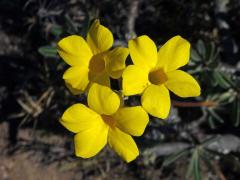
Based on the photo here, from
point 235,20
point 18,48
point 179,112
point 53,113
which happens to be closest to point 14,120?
point 53,113

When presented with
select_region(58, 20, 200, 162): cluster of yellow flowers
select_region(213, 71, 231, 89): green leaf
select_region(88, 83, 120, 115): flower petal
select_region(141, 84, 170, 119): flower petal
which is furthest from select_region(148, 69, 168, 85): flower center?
select_region(213, 71, 231, 89): green leaf

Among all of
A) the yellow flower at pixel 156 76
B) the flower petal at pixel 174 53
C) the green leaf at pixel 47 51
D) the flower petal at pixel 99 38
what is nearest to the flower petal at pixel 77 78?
the flower petal at pixel 99 38

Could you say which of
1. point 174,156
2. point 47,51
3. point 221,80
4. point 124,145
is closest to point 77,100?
point 47,51

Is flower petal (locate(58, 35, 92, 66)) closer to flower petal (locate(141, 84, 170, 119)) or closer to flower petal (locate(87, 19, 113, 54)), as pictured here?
flower petal (locate(87, 19, 113, 54))

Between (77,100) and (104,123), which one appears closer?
(104,123)

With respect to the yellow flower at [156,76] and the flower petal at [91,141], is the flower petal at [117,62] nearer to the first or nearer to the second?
the yellow flower at [156,76]

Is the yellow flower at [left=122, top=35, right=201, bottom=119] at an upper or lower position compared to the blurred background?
upper

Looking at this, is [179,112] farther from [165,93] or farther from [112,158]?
[165,93]

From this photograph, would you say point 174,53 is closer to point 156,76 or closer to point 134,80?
point 156,76
